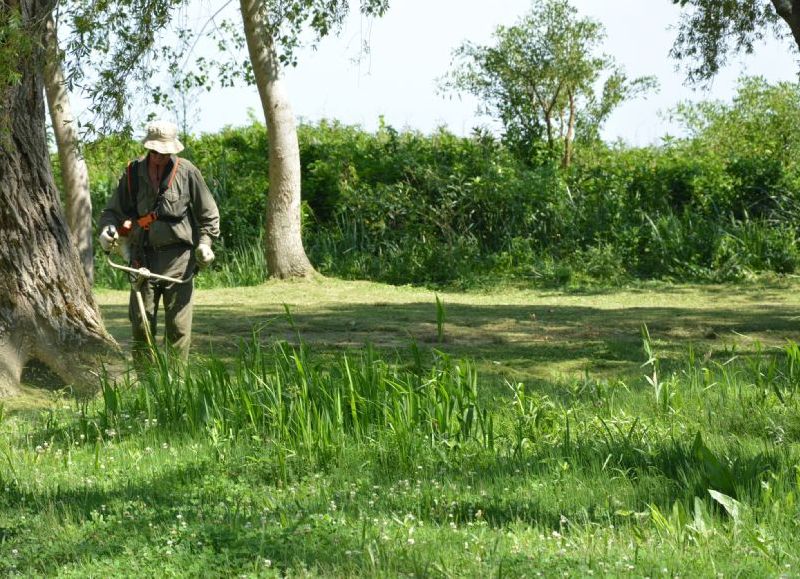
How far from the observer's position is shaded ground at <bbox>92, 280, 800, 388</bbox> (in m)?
10.5

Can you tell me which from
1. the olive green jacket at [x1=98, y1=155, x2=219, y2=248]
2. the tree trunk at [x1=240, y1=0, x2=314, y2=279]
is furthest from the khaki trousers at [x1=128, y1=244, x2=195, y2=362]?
the tree trunk at [x1=240, y1=0, x2=314, y2=279]

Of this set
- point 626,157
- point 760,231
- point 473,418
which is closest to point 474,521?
point 473,418

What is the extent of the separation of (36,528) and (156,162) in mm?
4238

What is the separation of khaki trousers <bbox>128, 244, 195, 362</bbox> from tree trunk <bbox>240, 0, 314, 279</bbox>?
933 cm

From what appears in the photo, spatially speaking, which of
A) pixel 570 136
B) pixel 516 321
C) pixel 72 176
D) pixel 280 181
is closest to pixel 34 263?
pixel 516 321

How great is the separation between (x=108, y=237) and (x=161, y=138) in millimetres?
857

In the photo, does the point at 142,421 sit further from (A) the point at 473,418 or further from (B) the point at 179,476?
(A) the point at 473,418

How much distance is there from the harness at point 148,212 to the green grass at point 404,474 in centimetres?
136

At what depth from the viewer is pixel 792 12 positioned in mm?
11484

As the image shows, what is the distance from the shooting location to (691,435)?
21.2ft

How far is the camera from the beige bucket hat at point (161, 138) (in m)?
8.52

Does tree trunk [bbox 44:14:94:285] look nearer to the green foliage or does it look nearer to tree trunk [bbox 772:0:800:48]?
the green foliage

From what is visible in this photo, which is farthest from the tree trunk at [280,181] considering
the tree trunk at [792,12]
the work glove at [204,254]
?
the work glove at [204,254]

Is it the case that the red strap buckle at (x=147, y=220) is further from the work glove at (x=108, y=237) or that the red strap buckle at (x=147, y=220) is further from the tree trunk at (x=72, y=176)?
the tree trunk at (x=72, y=176)
